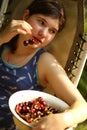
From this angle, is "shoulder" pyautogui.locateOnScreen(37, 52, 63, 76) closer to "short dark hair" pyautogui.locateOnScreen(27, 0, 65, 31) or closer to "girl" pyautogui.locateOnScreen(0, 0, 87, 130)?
"girl" pyautogui.locateOnScreen(0, 0, 87, 130)

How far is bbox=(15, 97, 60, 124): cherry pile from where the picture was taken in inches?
61.5

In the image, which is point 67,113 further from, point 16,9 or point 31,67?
point 16,9

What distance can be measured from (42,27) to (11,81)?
1.15 ft

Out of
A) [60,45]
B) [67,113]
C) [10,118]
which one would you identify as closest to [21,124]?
[67,113]

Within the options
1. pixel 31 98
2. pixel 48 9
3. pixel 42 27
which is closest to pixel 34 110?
pixel 31 98

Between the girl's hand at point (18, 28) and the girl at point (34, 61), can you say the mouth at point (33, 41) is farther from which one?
the girl's hand at point (18, 28)

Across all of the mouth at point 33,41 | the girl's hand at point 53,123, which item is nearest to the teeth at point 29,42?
the mouth at point 33,41

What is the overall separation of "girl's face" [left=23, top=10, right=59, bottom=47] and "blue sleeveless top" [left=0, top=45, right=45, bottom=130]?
7.0 inches

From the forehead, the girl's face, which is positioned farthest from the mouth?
the forehead

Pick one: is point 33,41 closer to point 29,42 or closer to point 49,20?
point 29,42

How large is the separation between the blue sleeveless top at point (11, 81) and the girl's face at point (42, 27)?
0.18 metres

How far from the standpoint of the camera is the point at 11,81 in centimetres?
194

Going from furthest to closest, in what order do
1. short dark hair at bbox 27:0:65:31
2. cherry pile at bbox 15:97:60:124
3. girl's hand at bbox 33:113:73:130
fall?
short dark hair at bbox 27:0:65:31
cherry pile at bbox 15:97:60:124
girl's hand at bbox 33:113:73:130

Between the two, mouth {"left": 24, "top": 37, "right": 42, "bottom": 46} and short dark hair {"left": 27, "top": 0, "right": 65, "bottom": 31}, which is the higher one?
short dark hair {"left": 27, "top": 0, "right": 65, "bottom": 31}
